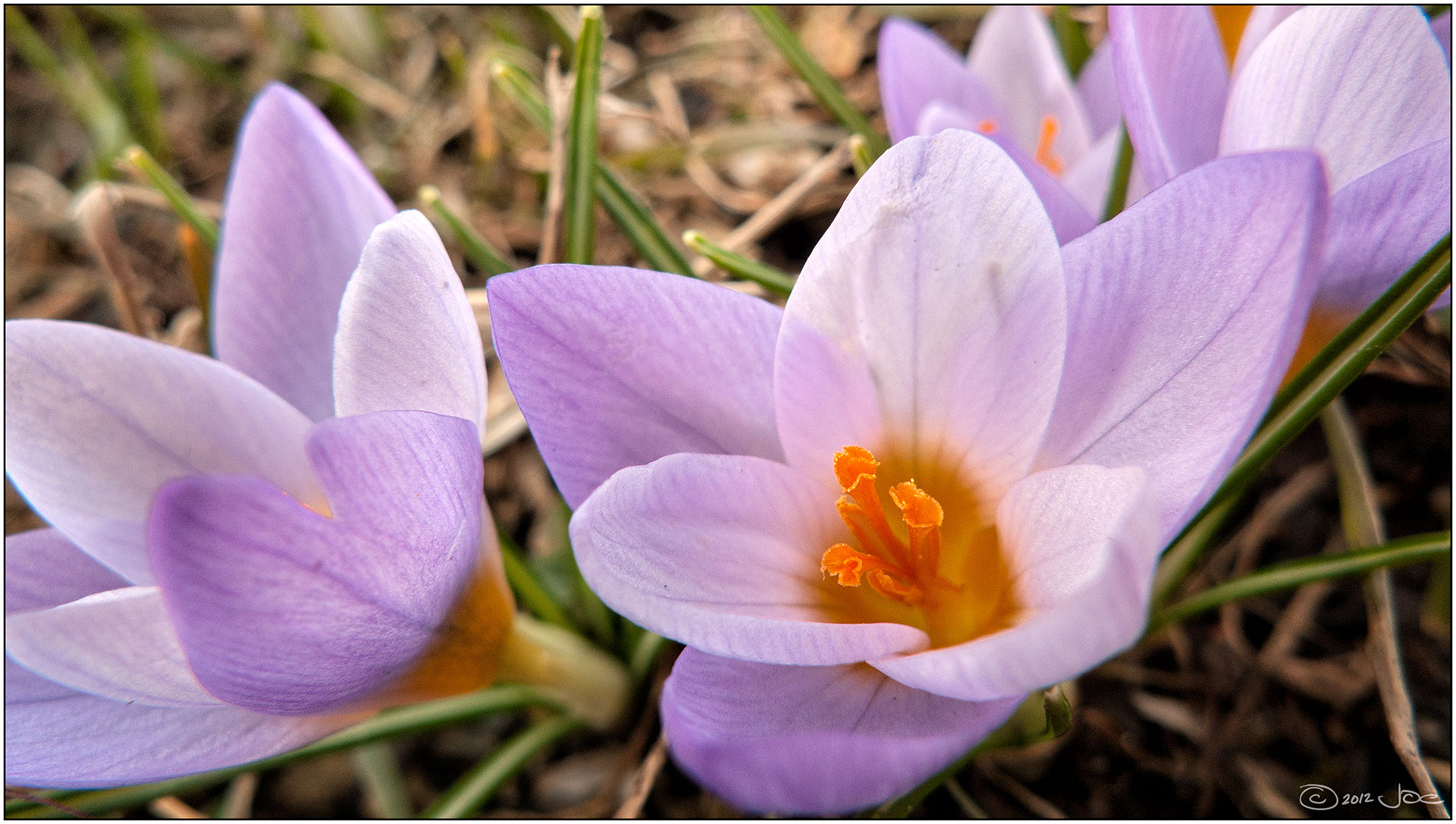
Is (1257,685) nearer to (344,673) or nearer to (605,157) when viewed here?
(344,673)

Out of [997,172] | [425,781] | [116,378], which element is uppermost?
[997,172]

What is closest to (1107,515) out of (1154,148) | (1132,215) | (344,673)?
(1132,215)

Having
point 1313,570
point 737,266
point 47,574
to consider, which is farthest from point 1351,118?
point 47,574

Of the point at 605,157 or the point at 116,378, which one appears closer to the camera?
the point at 116,378

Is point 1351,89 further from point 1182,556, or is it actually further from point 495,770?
point 495,770

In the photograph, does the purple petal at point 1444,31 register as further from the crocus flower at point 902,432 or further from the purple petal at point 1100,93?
the crocus flower at point 902,432

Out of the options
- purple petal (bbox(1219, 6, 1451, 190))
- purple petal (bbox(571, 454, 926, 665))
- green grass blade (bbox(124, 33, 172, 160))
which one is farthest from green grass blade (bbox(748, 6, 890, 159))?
green grass blade (bbox(124, 33, 172, 160))

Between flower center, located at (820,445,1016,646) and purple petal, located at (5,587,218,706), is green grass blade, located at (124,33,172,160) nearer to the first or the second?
purple petal, located at (5,587,218,706)
